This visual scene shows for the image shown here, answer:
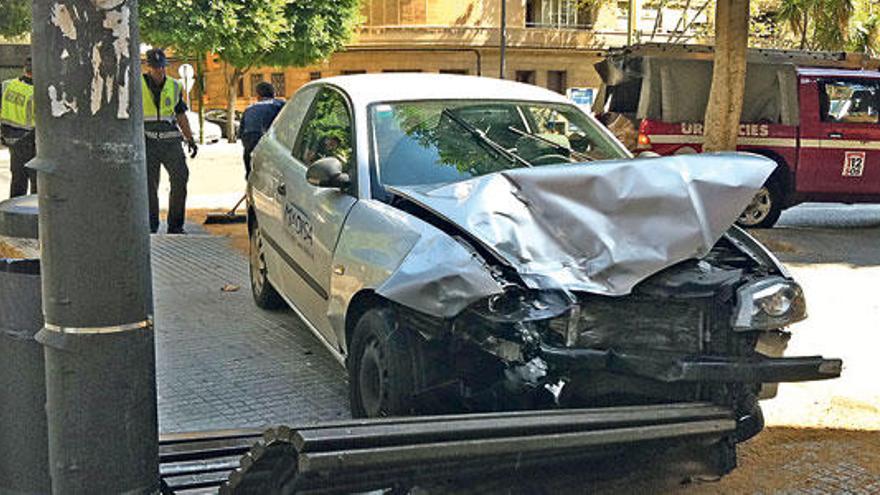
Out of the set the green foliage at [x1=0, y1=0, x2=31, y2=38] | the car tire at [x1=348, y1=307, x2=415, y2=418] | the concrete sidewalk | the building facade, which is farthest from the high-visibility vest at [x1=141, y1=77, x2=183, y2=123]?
the building facade

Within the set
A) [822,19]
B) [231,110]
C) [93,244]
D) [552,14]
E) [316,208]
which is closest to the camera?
[93,244]

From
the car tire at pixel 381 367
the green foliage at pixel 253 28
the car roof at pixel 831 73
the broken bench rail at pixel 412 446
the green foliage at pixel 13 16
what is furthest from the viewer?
the green foliage at pixel 13 16

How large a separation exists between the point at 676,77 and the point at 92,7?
10.8 meters

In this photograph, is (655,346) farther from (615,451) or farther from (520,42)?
(520,42)

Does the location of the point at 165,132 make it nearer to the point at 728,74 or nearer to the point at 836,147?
the point at 728,74

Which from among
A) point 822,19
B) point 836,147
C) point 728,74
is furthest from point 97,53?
point 822,19

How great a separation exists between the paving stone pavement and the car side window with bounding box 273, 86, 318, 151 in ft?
4.30

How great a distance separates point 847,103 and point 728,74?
6.41 ft

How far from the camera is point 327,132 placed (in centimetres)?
542

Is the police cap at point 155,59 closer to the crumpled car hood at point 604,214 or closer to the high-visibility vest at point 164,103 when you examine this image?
the high-visibility vest at point 164,103

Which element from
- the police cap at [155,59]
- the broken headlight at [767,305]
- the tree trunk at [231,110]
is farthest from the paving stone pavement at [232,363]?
the tree trunk at [231,110]

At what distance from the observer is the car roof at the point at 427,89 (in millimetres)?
5254

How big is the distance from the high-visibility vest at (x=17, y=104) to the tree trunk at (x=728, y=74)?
7691 millimetres

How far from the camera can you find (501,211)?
12.8 feet
